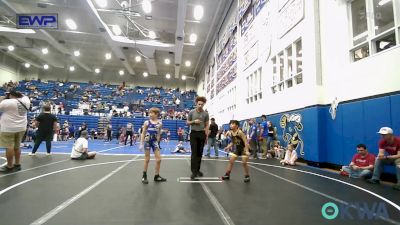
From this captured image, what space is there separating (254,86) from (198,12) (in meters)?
9.07

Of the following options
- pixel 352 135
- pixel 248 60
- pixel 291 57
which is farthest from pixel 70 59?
pixel 352 135

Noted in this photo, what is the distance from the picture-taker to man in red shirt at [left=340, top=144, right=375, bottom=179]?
6.68 m

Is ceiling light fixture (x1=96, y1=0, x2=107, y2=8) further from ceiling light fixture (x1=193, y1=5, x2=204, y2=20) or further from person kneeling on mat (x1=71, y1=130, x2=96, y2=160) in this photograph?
person kneeling on mat (x1=71, y1=130, x2=96, y2=160)

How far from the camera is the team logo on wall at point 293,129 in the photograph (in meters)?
10.7

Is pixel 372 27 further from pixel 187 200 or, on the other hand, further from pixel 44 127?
pixel 44 127

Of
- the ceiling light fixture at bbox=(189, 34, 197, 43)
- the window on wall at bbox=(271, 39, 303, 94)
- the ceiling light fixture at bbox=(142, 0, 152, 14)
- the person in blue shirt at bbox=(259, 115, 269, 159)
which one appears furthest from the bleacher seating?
the window on wall at bbox=(271, 39, 303, 94)

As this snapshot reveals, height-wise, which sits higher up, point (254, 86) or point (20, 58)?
point (20, 58)

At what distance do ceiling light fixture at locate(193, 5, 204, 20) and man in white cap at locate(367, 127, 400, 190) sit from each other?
17414 millimetres

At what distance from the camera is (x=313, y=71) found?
9.88 metres

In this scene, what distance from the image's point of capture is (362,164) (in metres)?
6.93

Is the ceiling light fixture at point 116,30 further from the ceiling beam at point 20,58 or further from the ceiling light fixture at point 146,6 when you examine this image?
the ceiling beam at point 20,58

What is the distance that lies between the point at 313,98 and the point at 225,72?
14.1 meters

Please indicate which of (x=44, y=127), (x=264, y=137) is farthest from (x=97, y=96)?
(x=264, y=137)

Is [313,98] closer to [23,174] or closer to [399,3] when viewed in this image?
[399,3]
